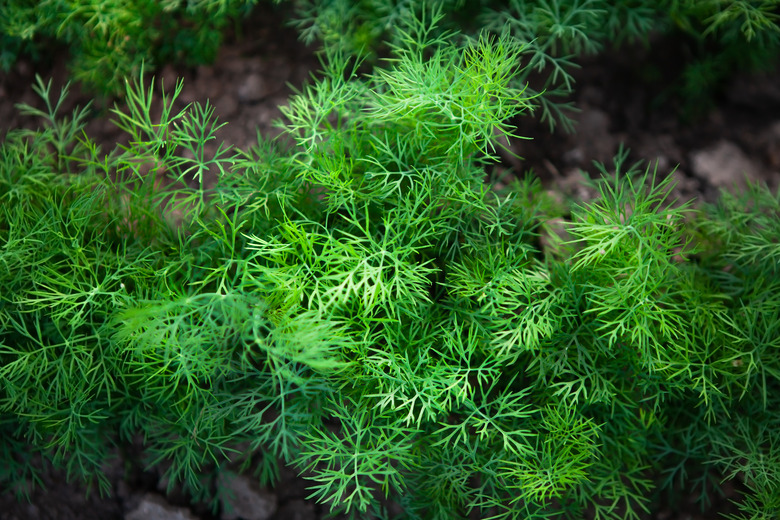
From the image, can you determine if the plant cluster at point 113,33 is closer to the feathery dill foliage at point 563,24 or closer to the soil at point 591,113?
the soil at point 591,113

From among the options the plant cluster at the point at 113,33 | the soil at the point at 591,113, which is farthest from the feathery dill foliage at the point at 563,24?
the plant cluster at the point at 113,33

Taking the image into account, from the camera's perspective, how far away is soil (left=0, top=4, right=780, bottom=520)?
86.4 inches

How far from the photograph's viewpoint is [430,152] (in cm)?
171

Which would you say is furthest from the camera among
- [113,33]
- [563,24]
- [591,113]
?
[591,113]

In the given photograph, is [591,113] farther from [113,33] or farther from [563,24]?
[113,33]

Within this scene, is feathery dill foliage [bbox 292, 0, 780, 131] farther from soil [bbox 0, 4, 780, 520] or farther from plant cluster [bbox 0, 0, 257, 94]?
plant cluster [bbox 0, 0, 257, 94]

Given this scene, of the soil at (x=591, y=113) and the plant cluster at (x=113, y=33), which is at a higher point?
the plant cluster at (x=113, y=33)

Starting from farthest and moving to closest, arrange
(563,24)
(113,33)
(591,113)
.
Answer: (591,113)
(113,33)
(563,24)

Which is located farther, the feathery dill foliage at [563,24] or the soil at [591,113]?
the soil at [591,113]

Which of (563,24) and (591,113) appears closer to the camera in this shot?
(563,24)

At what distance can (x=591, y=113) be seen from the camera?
7.48 ft

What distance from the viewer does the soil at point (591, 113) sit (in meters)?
2.19

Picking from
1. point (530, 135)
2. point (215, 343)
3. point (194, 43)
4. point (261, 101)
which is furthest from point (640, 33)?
point (215, 343)

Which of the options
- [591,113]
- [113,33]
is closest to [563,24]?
[591,113]
